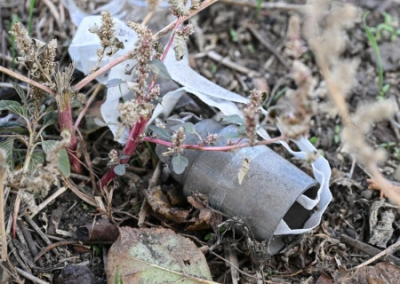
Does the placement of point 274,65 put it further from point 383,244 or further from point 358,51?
point 383,244

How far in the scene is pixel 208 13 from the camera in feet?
9.00

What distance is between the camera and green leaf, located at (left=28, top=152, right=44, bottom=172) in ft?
5.53

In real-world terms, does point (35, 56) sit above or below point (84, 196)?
above

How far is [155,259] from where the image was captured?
5.59 ft

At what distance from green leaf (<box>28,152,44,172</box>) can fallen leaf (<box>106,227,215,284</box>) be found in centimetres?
34

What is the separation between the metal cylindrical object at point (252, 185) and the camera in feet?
5.84

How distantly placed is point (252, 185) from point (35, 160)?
2.29ft

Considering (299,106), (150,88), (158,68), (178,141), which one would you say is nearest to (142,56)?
(158,68)

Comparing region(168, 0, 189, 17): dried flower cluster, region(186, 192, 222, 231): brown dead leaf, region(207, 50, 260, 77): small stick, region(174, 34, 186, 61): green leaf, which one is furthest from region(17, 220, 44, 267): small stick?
region(207, 50, 260, 77): small stick

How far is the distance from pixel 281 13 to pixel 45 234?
5.50 ft

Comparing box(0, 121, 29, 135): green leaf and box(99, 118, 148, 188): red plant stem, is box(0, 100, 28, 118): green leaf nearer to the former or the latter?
box(0, 121, 29, 135): green leaf

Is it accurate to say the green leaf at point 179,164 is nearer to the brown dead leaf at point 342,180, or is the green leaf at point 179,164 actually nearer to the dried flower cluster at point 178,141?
the dried flower cluster at point 178,141

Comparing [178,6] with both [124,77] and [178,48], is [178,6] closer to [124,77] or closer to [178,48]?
[178,48]

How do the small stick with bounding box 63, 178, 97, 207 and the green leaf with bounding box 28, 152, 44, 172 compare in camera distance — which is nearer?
the green leaf with bounding box 28, 152, 44, 172
